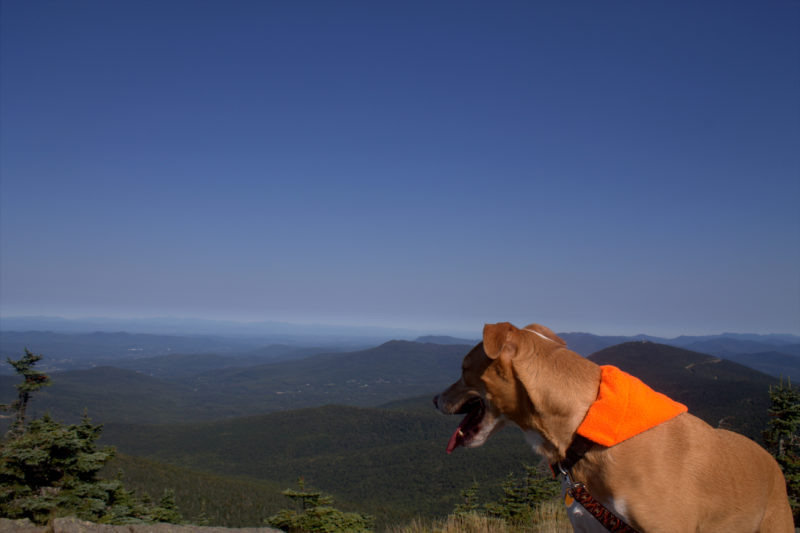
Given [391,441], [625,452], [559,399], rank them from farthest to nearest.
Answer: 1. [391,441]
2. [559,399]
3. [625,452]

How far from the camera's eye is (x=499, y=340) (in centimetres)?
274

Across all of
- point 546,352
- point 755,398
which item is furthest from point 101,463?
point 755,398

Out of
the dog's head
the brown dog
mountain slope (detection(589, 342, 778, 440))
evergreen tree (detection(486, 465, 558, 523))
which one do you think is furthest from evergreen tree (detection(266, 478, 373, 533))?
mountain slope (detection(589, 342, 778, 440))

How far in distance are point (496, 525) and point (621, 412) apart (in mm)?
4941

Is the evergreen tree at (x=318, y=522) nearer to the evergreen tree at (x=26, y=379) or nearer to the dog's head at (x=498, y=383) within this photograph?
the dog's head at (x=498, y=383)

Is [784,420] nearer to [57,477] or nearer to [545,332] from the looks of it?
[545,332]

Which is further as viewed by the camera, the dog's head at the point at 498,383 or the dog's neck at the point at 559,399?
the dog's head at the point at 498,383

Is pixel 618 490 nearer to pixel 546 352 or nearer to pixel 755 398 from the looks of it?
pixel 546 352

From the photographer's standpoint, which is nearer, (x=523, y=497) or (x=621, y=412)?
(x=621, y=412)

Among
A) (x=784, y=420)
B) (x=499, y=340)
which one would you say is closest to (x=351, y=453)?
(x=784, y=420)

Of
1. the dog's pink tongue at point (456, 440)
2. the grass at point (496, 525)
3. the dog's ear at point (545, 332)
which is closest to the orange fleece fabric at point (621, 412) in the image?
the dog's ear at point (545, 332)

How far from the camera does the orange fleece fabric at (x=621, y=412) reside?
241 cm

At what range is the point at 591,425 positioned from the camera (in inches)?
96.9

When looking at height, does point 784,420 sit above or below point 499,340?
below
